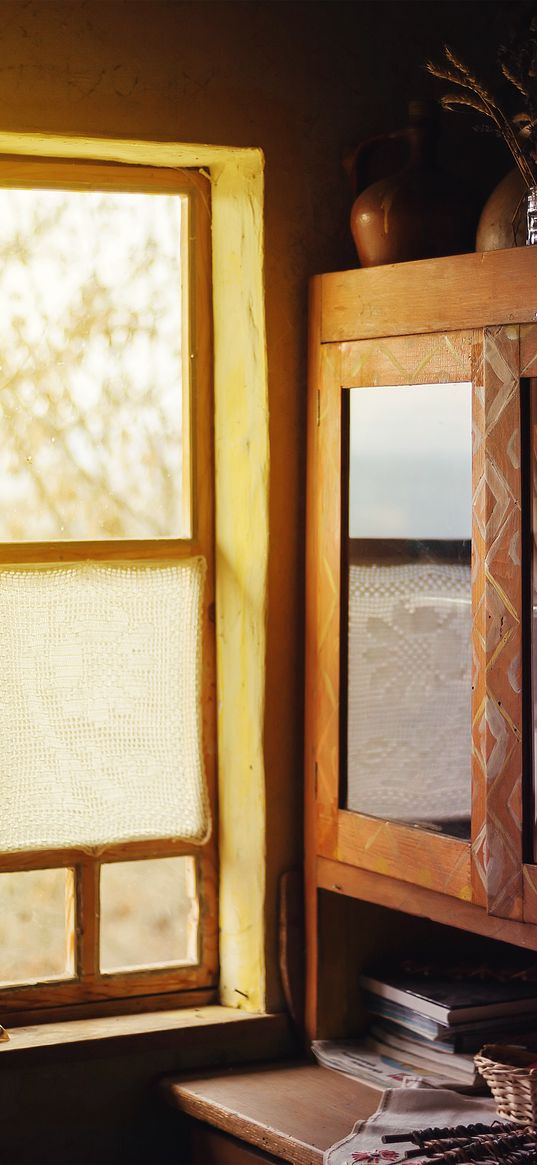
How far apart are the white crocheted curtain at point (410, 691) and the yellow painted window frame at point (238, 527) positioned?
0.21 m

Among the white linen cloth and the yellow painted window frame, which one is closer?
the white linen cloth

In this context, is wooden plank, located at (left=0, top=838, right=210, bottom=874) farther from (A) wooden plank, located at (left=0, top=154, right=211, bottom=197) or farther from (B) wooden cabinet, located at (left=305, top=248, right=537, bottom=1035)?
(A) wooden plank, located at (left=0, top=154, right=211, bottom=197)

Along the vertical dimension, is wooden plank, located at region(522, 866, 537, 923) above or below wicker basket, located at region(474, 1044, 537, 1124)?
above

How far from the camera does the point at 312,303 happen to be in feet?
7.84

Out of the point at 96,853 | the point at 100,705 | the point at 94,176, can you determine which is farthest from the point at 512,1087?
the point at 94,176

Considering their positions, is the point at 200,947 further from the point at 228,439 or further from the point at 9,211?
the point at 9,211

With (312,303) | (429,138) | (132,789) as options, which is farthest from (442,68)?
(132,789)

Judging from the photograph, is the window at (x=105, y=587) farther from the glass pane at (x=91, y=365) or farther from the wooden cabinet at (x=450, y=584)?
the wooden cabinet at (x=450, y=584)

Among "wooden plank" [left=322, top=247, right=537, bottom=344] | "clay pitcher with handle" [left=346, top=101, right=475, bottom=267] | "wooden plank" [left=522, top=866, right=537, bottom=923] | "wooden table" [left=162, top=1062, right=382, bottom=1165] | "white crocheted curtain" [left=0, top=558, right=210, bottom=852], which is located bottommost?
"wooden table" [left=162, top=1062, right=382, bottom=1165]

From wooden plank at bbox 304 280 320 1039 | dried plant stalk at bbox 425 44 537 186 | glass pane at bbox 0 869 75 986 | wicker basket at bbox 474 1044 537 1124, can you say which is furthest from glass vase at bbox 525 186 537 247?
glass pane at bbox 0 869 75 986

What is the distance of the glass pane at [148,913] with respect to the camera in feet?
8.15

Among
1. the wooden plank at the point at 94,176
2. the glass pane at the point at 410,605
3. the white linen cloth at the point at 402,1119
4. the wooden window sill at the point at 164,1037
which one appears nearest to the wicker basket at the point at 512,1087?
the white linen cloth at the point at 402,1119

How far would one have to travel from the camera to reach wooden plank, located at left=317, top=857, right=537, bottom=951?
2002 mm

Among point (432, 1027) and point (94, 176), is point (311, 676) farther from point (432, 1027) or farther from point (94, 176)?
point (94, 176)
